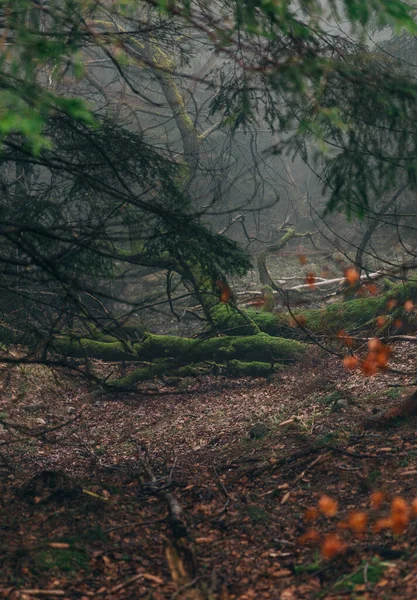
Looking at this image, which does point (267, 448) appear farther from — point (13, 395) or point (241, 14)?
point (13, 395)

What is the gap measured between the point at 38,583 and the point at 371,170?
4.45 meters

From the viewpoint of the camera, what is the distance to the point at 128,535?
4434 mm

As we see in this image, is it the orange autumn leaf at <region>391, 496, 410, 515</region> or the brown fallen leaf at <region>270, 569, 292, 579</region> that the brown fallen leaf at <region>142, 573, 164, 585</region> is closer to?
the brown fallen leaf at <region>270, 569, 292, 579</region>

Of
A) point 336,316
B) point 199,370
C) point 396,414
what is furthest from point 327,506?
point 336,316

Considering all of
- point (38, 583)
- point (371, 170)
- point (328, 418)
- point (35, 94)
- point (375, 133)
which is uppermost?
point (35, 94)

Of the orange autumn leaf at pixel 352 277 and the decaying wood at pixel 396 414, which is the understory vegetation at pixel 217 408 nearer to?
the decaying wood at pixel 396 414

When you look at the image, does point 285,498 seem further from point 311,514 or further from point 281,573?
point 281,573

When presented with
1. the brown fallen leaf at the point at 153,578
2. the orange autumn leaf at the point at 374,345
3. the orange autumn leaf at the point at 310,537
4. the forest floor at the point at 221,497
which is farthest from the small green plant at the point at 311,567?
the orange autumn leaf at the point at 374,345

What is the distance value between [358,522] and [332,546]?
378 millimetres

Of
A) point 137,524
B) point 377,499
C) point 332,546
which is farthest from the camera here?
point 137,524

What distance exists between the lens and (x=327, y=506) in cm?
453

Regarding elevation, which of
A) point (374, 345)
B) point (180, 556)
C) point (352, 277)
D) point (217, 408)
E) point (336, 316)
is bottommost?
point (217, 408)

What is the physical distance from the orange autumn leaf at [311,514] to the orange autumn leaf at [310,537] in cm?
18

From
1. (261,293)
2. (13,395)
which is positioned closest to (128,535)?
(13,395)
